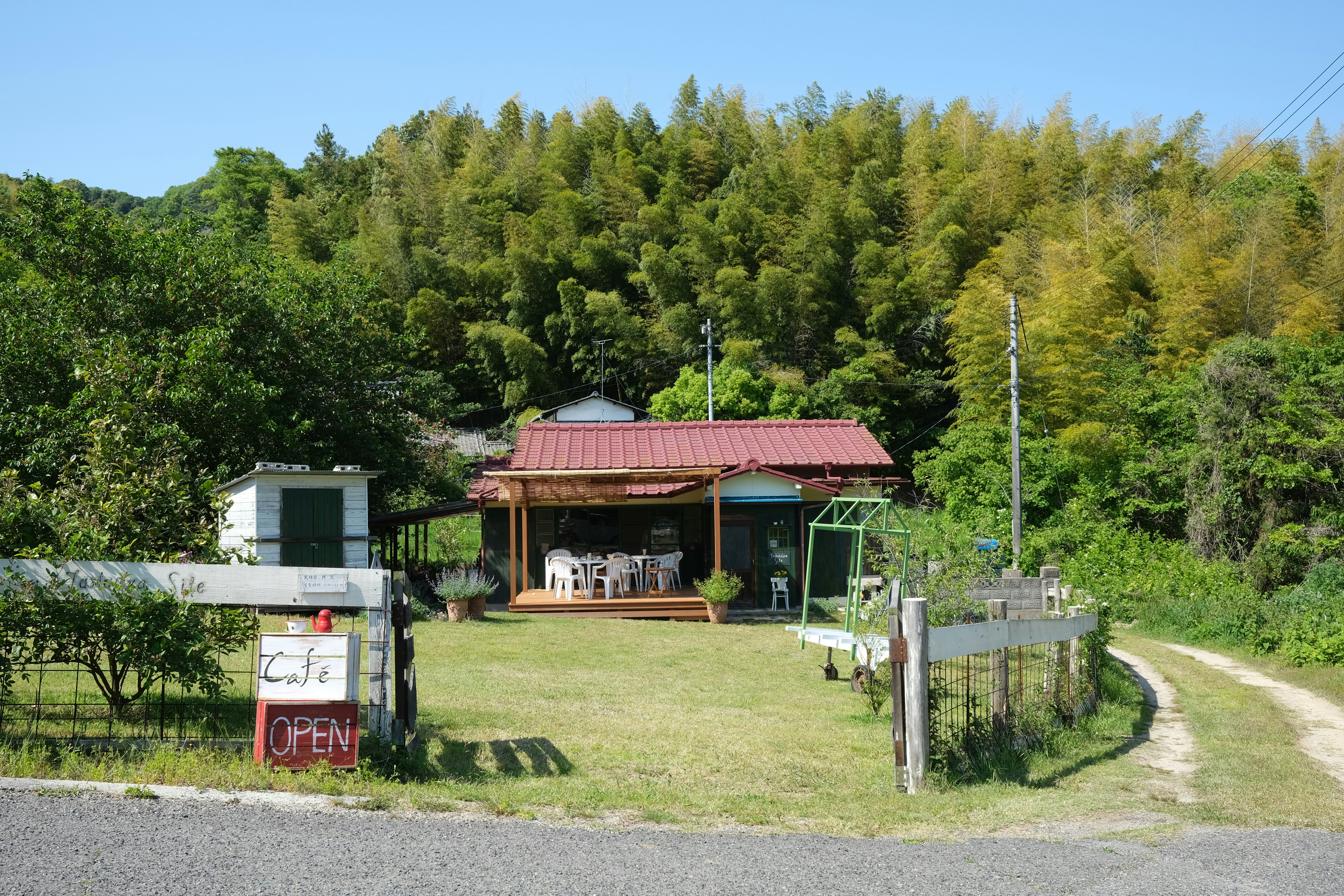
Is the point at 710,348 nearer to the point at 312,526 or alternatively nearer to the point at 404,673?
the point at 312,526

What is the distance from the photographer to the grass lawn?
486cm

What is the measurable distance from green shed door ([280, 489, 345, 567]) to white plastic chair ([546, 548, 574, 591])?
310 cm

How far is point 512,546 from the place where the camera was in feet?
48.5

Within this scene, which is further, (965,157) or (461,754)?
(965,157)

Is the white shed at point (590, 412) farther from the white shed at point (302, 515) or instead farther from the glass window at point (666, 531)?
the white shed at point (302, 515)

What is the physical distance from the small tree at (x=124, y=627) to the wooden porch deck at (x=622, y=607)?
8.80 m

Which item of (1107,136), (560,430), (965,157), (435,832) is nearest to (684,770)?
(435,832)

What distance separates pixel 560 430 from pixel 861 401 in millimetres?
12129

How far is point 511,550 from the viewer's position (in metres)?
14.8

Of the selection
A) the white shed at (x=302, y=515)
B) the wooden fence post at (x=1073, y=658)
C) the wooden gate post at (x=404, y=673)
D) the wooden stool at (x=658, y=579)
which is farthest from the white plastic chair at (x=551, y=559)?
the wooden gate post at (x=404, y=673)

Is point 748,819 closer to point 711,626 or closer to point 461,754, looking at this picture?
point 461,754

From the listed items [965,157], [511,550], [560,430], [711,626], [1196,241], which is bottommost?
[711,626]

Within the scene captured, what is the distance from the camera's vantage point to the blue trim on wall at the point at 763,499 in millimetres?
15516

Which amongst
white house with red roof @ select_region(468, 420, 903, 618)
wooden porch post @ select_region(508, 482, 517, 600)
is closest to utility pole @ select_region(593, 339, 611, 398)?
white house with red roof @ select_region(468, 420, 903, 618)
